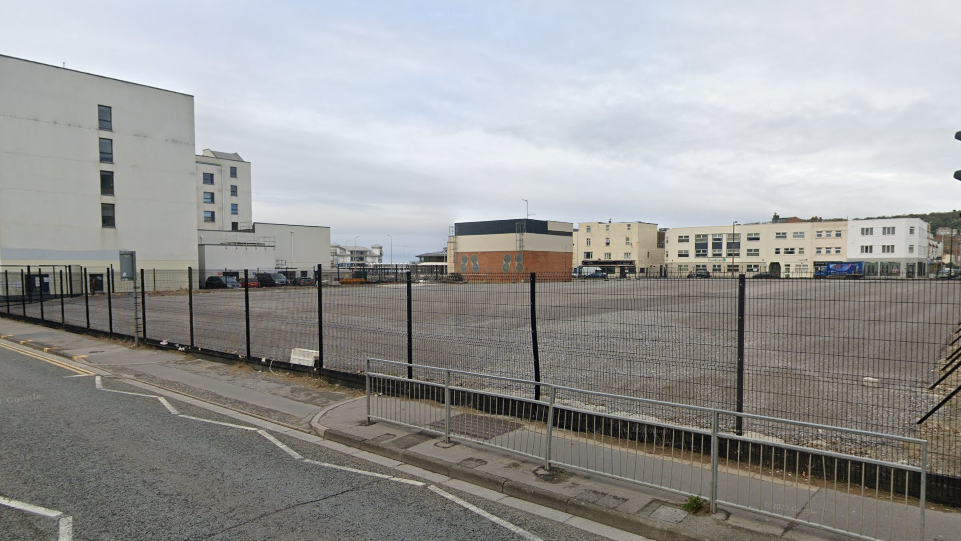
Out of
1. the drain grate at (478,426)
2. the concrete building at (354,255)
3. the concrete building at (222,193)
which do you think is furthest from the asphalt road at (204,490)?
the concrete building at (354,255)

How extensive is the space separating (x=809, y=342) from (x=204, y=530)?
55.0ft

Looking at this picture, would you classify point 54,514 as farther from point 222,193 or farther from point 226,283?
point 222,193

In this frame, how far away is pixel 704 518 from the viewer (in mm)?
5117

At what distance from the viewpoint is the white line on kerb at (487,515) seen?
501 centimetres

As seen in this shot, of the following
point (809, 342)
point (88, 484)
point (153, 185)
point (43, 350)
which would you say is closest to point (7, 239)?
point (153, 185)

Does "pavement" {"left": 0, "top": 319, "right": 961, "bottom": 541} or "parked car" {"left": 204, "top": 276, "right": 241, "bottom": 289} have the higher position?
"parked car" {"left": 204, "top": 276, "right": 241, "bottom": 289}

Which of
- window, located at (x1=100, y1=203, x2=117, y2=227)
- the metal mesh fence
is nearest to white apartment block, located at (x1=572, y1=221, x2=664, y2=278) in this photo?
window, located at (x1=100, y1=203, x2=117, y2=227)

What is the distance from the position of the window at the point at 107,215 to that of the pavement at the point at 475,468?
4444 centimetres

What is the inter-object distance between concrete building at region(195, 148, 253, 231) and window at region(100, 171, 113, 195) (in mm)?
32419

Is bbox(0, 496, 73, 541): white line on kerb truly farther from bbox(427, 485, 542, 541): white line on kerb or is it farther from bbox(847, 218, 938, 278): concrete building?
bbox(847, 218, 938, 278): concrete building

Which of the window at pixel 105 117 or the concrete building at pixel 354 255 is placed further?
the concrete building at pixel 354 255

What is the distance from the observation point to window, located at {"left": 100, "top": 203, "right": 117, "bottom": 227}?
49.2 metres

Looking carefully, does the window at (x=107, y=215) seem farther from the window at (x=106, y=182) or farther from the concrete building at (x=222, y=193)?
the concrete building at (x=222, y=193)

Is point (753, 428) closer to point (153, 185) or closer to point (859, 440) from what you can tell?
point (859, 440)
